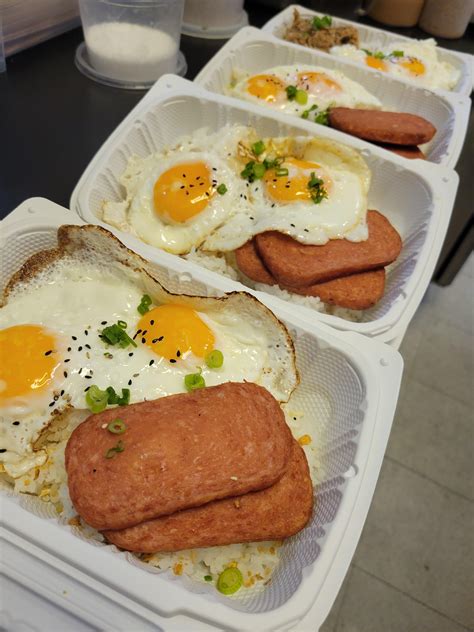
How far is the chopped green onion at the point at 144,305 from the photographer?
4.85 feet

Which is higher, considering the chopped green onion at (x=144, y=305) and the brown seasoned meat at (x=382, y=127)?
the brown seasoned meat at (x=382, y=127)

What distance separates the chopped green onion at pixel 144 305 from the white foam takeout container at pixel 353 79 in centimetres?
159

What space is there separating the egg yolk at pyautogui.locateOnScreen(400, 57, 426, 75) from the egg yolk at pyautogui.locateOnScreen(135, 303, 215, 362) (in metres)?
2.48

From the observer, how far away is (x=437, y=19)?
3.76m

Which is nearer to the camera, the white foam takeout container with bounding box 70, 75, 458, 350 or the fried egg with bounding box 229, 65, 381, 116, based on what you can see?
the white foam takeout container with bounding box 70, 75, 458, 350

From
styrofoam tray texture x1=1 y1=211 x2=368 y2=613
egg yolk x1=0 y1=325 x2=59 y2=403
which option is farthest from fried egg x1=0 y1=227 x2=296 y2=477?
styrofoam tray texture x1=1 y1=211 x2=368 y2=613

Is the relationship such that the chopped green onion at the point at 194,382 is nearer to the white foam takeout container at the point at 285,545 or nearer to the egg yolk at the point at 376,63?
the white foam takeout container at the point at 285,545

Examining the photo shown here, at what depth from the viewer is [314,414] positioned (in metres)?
1.55

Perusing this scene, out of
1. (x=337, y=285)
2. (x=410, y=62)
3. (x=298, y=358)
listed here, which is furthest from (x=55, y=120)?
(x=410, y=62)

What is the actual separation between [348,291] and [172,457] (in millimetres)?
991

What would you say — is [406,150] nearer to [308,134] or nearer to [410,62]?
[308,134]

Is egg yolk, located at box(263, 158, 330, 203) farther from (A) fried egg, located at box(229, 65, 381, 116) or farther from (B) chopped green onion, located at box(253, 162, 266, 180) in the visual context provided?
(A) fried egg, located at box(229, 65, 381, 116)

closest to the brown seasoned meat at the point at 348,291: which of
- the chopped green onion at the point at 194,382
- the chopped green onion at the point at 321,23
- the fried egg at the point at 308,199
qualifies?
the fried egg at the point at 308,199

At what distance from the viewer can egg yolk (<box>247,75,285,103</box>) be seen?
8.29ft
